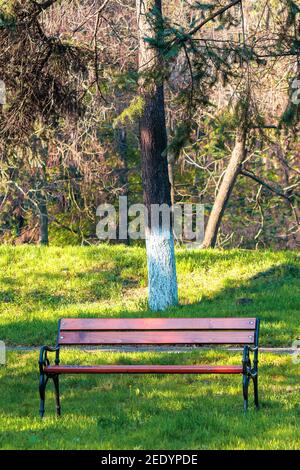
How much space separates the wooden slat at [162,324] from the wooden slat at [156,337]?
45 mm

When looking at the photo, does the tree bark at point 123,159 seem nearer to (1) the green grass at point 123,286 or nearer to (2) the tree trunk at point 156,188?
(1) the green grass at point 123,286

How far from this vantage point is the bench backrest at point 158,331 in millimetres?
8352

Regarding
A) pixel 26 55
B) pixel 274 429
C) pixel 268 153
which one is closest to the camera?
pixel 274 429

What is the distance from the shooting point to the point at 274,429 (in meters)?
7.14

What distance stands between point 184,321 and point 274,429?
164cm

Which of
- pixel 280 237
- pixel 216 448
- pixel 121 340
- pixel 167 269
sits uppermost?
pixel 280 237

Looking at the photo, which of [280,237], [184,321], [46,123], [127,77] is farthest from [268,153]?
[184,321]

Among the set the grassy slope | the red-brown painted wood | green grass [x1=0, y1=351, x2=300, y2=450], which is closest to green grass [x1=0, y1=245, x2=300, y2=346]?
the grassy slope

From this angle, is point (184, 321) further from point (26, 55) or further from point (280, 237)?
point (280, 237)

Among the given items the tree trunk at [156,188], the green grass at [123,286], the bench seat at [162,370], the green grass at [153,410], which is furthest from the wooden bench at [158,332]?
the tree trunk at [156,188]

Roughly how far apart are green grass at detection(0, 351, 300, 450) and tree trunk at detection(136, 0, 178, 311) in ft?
11.0

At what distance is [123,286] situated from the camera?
15773 millimetres

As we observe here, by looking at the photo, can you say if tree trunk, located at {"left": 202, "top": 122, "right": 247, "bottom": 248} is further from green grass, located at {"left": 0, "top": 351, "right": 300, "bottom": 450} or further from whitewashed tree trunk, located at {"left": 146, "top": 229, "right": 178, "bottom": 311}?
green grass, located at {"left": 0, "top": 351, "right": 300, "bottom": 450}

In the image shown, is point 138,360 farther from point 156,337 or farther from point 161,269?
point 161,269
